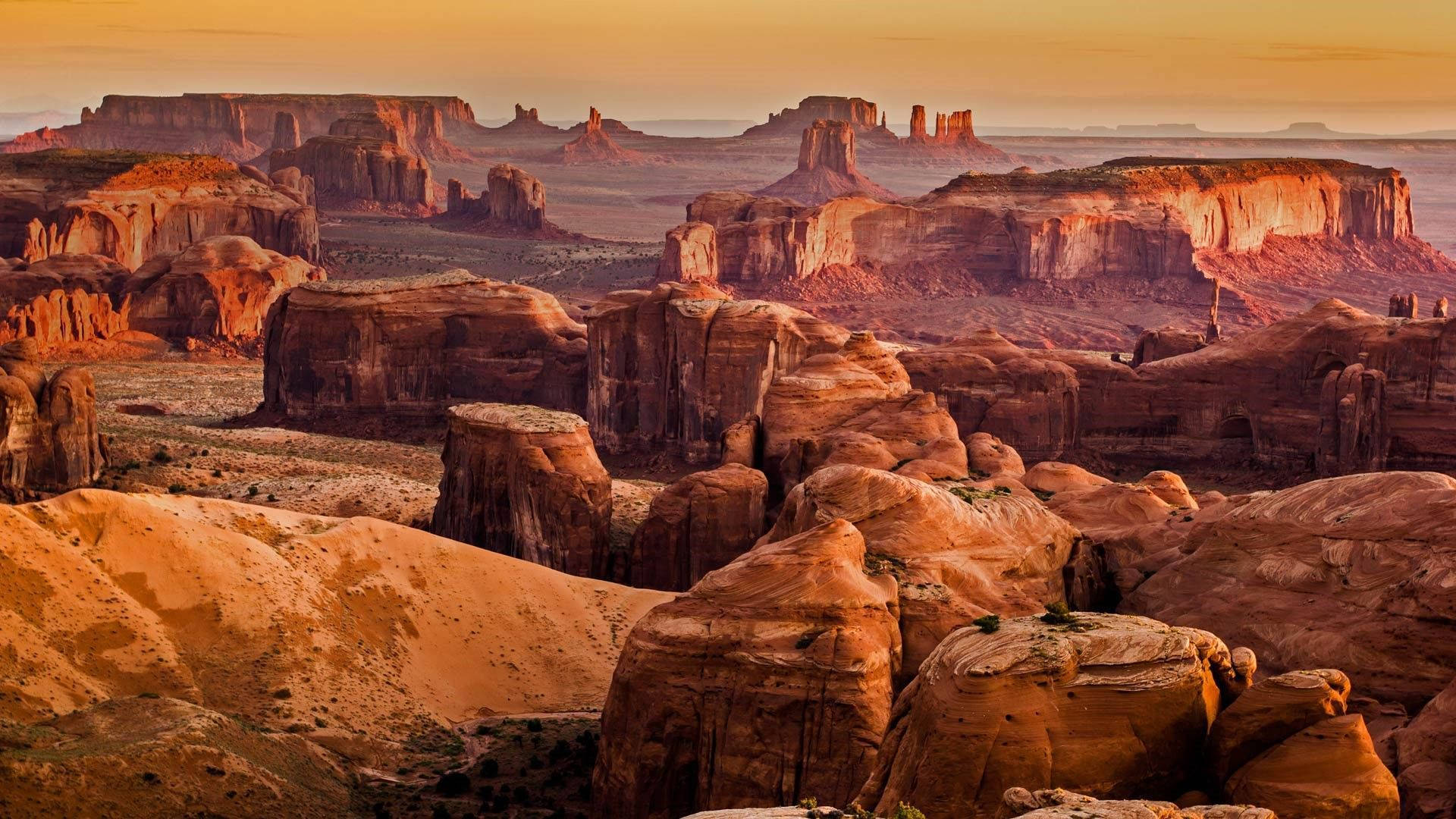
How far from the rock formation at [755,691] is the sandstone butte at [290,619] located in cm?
957

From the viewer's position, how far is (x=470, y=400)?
91.2 meters

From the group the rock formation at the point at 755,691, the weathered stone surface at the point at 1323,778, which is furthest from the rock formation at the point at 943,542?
the weathered stone surface at the point at 1323,778

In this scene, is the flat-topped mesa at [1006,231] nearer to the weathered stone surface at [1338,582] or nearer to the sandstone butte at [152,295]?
the sandstone butte at [152,295]

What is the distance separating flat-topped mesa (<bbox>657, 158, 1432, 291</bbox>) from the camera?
14925cm

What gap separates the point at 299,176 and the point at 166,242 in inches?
1929

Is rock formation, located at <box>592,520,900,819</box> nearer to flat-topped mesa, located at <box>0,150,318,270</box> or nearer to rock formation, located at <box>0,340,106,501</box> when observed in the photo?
rock formation, located at <box>0,340,106,501</box>

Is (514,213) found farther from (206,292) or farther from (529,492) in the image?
(529,492)

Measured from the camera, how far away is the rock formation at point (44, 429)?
65188 mm

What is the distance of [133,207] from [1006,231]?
73231mm

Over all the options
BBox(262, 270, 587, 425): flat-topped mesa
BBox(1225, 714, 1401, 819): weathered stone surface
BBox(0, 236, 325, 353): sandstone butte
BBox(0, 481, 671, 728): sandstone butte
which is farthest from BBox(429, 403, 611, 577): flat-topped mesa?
BBox(0, 236, 325, 353): sandstone butte

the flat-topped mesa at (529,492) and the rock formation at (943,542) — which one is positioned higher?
the rock formation at (943,542)

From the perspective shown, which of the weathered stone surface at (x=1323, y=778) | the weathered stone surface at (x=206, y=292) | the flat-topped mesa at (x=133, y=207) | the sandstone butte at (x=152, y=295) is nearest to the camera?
the weathered stone surface at (x=1323, y=778)

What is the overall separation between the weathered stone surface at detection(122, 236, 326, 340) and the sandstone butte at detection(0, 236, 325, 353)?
49mm

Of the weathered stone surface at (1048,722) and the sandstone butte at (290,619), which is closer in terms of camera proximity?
the weathered stone surface at (1048,722)
